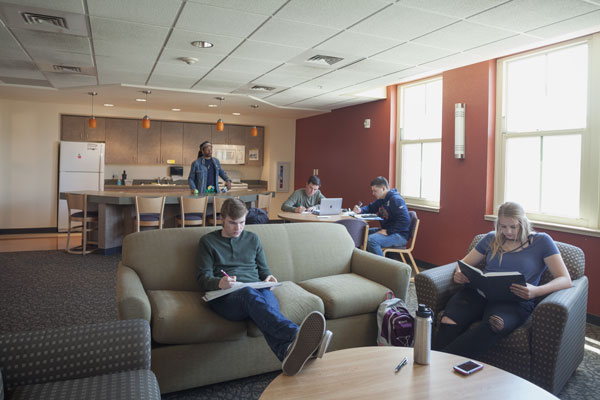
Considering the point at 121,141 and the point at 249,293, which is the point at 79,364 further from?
the point at 121,141

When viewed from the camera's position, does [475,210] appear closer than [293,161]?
Yes

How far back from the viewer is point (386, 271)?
10.4 ft

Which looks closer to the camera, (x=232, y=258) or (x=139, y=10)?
(x=232, y=258)

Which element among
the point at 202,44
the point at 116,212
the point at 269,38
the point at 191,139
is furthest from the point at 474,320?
the point at 191,139

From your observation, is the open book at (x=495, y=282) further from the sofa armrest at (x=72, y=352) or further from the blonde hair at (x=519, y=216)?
the sofa armrest at (x=72, y=352)

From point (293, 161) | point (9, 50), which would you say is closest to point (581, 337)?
point (9, 50)

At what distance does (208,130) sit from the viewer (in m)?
9.44

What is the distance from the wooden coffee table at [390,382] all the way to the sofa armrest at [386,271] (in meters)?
1.13

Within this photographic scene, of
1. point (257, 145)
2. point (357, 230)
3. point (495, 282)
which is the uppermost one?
point (257, 145)

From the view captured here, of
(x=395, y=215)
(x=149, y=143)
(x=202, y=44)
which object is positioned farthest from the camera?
(x=149, y=143)

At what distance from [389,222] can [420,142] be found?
162 cm

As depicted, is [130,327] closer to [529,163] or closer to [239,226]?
[239,226]

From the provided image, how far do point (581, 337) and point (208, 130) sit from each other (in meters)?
7.99

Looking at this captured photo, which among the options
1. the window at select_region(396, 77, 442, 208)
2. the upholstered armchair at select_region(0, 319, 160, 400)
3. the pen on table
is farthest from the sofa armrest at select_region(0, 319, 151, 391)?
the window at select_region(396, 77, 442, 208)
